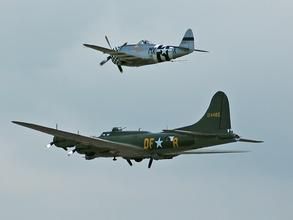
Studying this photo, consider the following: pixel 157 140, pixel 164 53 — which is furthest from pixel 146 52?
pixel 157 140

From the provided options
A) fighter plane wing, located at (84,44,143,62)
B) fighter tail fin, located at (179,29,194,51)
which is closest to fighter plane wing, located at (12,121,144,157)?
fighter plane wing, located at (84,44,143,62)

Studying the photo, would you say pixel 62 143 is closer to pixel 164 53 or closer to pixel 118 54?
pixel 164 53

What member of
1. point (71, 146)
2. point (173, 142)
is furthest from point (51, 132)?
point (173, 142)

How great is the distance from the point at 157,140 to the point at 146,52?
457 inches

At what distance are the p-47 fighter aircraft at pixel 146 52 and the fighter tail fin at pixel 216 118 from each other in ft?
28.0

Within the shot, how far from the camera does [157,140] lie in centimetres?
9488

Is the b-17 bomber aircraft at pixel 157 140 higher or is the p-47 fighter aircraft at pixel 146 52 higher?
the p-47 fighter aircraft at pixel 146 52

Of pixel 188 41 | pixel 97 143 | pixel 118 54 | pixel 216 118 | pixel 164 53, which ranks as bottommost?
pixel 97 143

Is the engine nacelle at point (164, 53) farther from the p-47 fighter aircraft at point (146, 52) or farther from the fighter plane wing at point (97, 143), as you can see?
the fighter plane wing at point (97, 143)

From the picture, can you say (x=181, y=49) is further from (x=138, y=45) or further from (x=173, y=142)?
(x=173, y=142)

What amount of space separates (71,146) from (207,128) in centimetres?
1032

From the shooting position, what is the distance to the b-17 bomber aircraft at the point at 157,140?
93.7 metres

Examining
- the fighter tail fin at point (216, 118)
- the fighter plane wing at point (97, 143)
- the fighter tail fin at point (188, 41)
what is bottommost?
the fighter plane wing at point (97, 143)

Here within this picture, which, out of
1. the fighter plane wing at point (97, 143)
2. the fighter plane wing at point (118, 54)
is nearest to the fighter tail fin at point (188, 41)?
the fighter plane wing at point (118, 54)
